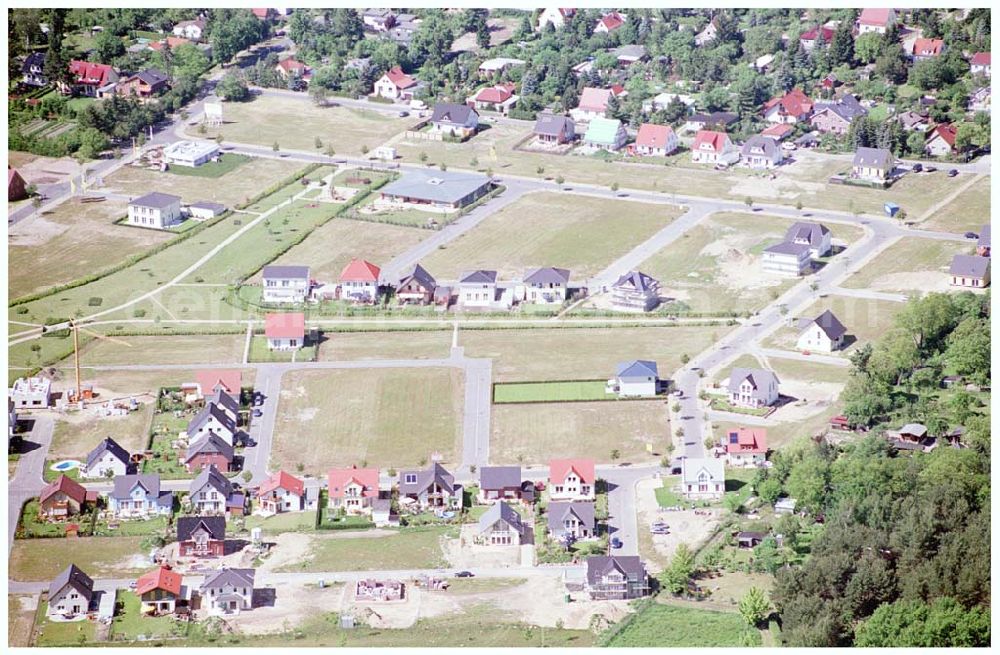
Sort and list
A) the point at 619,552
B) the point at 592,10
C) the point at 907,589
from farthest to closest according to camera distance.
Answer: the point at 592,10 < the point at 619,552 < the point at 907,589

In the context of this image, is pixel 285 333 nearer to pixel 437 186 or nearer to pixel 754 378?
pixel 754 378

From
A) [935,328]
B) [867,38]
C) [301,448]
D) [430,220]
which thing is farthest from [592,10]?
[301,448]

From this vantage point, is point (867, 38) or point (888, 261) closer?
point (888, 261)

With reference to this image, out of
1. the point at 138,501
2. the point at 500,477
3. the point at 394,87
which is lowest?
the point at 138,501

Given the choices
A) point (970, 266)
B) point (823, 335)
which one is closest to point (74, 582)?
point (823, 335)

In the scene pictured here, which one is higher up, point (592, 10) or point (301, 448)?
point (592, 10)

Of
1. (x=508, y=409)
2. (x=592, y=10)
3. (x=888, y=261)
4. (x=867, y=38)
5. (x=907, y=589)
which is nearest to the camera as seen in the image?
(x=907, y=589)

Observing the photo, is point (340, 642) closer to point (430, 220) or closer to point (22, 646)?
point (22, 646)

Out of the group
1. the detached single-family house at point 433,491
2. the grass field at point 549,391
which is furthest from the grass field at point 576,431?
the detached single-family house at point 433,491
